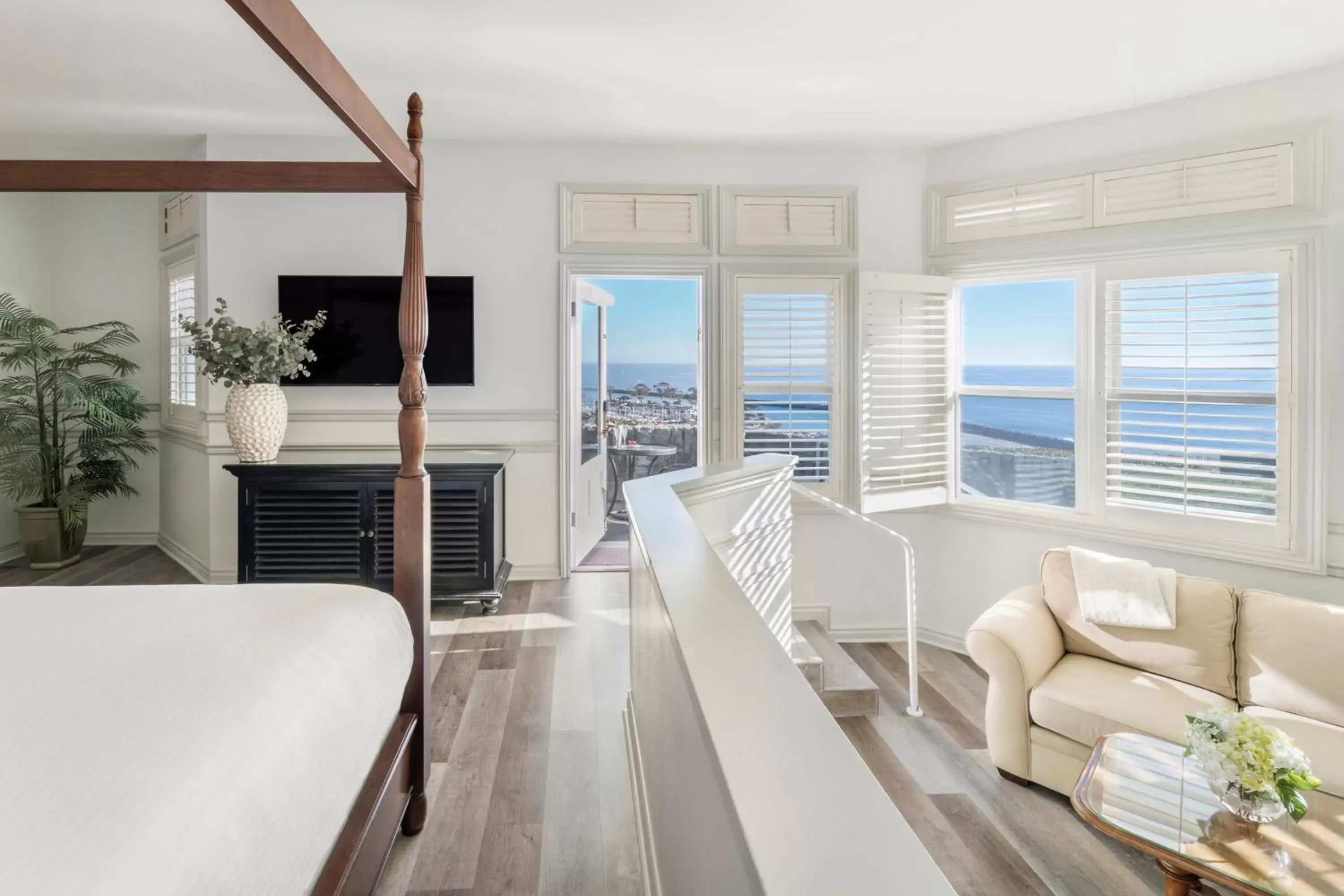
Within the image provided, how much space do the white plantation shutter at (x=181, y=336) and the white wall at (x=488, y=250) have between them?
60 cm

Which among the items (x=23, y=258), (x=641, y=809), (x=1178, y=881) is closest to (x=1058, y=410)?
(x=1178, y=881)

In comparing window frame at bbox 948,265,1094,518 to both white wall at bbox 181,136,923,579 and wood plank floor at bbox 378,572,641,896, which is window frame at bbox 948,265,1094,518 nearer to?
white wall at bbox 181,136,923,579

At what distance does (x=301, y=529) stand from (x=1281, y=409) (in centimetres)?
470

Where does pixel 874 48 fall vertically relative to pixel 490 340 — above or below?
above

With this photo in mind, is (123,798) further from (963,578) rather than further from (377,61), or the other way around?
(963,578)

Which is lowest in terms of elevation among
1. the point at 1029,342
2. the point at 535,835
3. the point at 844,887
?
the point at 535,835

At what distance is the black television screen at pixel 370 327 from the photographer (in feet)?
14.0

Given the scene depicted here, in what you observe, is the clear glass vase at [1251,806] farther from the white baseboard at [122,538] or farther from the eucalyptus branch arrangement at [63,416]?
the white baseboard at [122,538]

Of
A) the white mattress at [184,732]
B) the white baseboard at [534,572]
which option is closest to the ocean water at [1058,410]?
the white baseboard at [534,572]

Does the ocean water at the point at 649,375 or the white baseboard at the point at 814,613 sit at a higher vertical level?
the ocean water at the point at 649,375

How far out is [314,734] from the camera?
4.10 feet

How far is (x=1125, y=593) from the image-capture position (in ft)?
10.2

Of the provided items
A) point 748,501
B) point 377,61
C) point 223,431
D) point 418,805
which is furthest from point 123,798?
point 223,431

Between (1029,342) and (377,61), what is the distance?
352 centimetres
